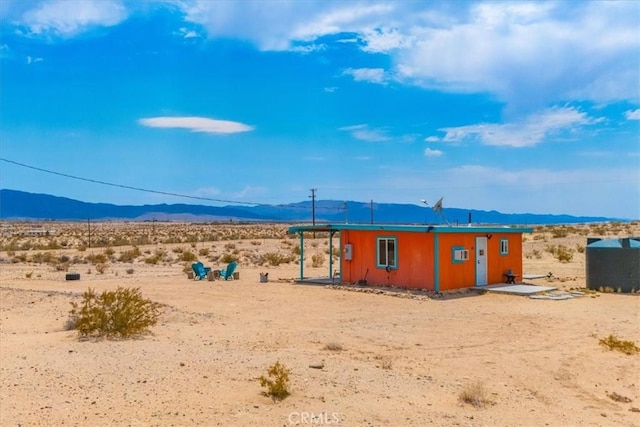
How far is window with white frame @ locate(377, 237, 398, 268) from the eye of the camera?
2142 cm

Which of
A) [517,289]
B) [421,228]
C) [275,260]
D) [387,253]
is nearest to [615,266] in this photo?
[517,289]

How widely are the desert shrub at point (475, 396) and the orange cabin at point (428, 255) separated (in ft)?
37.4

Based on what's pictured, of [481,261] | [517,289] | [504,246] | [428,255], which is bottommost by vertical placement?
[517,289]

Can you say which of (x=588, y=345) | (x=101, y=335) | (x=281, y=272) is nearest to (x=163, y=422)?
(x=101, y=335)

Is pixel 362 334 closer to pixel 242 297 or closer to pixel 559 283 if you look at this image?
pixel 242 297

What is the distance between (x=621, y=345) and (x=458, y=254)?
356 inches

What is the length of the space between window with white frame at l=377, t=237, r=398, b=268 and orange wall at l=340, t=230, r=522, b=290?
15 centimetres

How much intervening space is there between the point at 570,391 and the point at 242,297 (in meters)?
11.8

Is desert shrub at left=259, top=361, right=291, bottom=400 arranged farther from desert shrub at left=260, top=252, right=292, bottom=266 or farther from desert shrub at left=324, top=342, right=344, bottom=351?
desert shrub at left=260, top=252, right=292, bottom=266

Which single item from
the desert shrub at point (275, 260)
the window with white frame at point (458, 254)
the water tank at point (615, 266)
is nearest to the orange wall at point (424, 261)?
the window with white frame at point (458, 254)

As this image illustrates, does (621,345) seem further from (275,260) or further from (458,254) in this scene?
(275,260)

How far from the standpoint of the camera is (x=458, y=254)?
2053 centimetres

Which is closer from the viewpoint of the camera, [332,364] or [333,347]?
[332,364]

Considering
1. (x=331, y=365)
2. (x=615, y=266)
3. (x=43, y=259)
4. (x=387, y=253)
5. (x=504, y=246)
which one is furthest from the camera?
(x=43, y=259)
